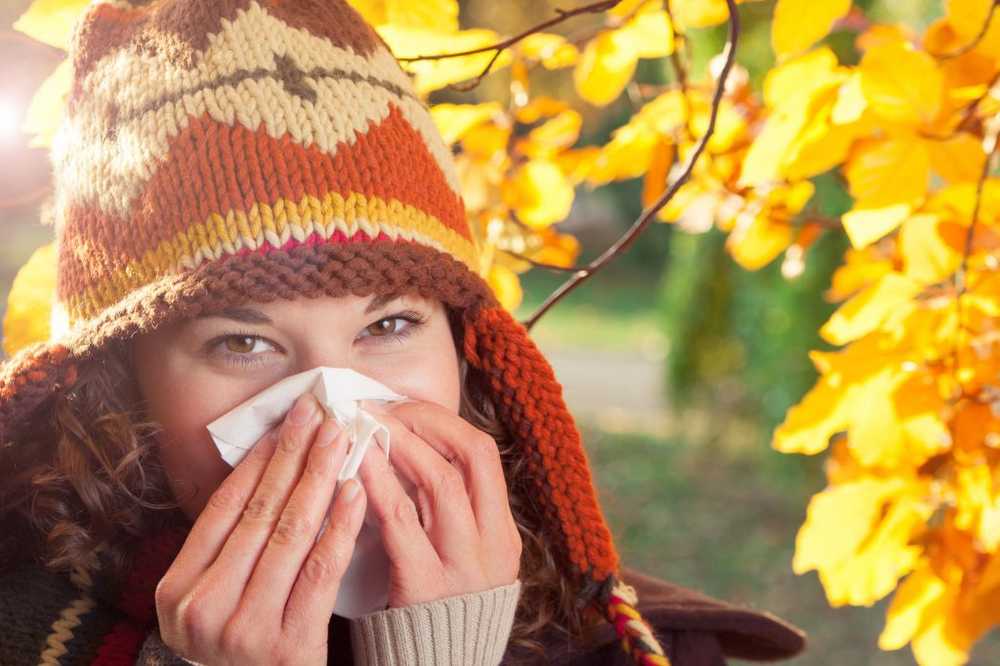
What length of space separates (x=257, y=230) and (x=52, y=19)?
0.56m

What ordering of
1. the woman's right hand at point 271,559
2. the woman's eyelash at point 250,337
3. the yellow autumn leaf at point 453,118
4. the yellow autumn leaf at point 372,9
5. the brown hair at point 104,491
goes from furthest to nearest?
the yellow autumn leaf at point 453,118 < the yellow autumn leaf at point 372,9 < the brown hair at point 104,491 < the woman's eyelash at point 250,337 < the woman's right hand at point 271,559

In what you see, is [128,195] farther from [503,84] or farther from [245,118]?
[503,84]

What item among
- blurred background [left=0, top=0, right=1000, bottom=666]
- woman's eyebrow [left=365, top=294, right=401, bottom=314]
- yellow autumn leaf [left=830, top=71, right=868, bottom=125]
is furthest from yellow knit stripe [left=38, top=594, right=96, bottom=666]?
blurred background [left=0, top=0, right=1000, bottom=666]

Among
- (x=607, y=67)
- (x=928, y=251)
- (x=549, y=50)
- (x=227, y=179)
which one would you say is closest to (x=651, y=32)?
(x=607, y=67)

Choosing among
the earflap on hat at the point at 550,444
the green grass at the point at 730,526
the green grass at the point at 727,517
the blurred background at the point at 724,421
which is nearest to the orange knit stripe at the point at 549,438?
the earflap on hat at the point at 550,444

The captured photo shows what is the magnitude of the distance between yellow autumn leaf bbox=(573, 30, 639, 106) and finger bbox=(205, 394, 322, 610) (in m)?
0.82

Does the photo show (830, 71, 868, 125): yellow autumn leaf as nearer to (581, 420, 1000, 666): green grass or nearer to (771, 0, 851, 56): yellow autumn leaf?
(771, 0, 851, 56): yellow autumn leaf

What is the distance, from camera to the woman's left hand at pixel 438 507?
1286 millimetres

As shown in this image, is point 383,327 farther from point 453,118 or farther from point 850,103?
point 850,103

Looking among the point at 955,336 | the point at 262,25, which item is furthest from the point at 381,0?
the point at 955,336

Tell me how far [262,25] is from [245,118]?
0.16m

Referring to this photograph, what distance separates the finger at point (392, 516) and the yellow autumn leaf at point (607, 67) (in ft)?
2.66

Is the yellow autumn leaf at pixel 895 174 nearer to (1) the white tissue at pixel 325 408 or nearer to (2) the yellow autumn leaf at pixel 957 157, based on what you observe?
(2) the yellow autumn leaf at pixel 957 157

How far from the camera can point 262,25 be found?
138 cm
